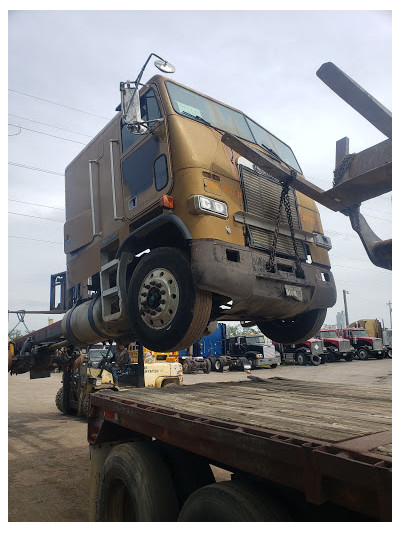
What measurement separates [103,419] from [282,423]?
2069 mm

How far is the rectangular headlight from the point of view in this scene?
3836mm

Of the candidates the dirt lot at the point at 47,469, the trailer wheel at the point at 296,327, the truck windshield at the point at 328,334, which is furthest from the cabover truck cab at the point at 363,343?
the trailer wheel at the point at 296,327

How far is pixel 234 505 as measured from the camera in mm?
1961

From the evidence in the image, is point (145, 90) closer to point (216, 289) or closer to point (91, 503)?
point (216, 289)

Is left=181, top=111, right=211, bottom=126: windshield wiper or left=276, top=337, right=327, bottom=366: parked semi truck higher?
left=181, top=111, right=211, bottom=126: windshield wiper

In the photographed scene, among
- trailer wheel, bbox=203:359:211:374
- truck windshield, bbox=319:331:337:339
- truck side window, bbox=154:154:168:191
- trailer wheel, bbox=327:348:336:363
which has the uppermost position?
truck side window, bbox=154:154:168:191

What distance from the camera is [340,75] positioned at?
230cm

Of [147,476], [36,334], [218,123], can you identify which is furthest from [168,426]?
[36,334]

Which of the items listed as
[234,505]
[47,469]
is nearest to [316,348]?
[47,469]

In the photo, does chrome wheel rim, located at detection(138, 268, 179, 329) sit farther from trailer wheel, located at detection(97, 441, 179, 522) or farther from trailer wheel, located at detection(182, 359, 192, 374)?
trailer wheel, located at detection(182, 359, 192, 374)

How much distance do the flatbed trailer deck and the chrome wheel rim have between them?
2.27 feet

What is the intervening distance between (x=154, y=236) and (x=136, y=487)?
8.81ft

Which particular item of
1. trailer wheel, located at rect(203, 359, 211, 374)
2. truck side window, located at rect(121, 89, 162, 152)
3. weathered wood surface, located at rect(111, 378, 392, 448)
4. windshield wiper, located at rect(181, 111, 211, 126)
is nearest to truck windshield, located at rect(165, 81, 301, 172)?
windshield wiper, located at rect(181, 111, 211, 126)

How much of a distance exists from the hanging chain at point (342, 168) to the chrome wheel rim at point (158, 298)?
1891 millimetres
